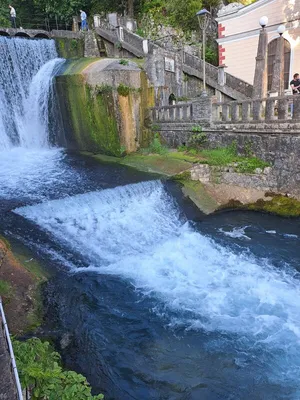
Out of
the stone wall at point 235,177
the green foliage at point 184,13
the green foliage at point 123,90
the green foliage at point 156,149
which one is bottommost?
the stone wall at point 235,177

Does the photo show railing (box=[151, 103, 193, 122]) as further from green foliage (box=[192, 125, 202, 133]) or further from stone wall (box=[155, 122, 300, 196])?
stone wall (box=[155, 122, 300, 196])

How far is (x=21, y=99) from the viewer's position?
14859 mm

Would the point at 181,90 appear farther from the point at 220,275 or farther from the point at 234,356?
the point at 234,356

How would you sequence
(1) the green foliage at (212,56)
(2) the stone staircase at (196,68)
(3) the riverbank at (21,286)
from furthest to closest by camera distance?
(1) the green foliage at (212,56) → (2) the stone staircase at (196,68) → (3) the riverbank at (21,286)

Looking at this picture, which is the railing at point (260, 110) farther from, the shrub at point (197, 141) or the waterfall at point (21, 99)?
the waterfall at point (21, 99)

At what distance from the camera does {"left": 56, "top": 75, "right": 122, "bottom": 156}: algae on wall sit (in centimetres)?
1228

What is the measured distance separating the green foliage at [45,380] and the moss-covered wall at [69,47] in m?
17.2

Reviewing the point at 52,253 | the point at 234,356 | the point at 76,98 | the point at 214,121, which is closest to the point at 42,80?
the point at 76,98

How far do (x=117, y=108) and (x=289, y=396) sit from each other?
10223mm

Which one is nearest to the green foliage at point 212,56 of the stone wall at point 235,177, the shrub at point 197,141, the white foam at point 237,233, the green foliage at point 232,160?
the shrub at point 197,141

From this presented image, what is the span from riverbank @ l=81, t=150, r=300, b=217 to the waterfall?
5746 millimetres

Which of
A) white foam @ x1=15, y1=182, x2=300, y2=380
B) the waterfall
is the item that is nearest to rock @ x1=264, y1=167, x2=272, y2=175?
white foam @ x1=15, y1=182, x2=300, y2=380

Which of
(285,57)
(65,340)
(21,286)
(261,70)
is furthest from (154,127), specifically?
(65,340)

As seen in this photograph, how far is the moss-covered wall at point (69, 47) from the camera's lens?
1764 centimetres
